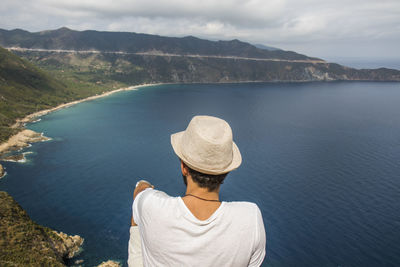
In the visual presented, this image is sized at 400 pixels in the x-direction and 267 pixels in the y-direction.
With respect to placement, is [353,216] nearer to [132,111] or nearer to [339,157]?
[339,157]

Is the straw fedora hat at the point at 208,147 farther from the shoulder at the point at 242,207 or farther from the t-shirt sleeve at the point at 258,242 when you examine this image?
the t-shirt sleeve at the point at 258,242

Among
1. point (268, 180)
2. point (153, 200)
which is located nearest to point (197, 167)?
point (153, 200)

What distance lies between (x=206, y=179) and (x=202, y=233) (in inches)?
22.0

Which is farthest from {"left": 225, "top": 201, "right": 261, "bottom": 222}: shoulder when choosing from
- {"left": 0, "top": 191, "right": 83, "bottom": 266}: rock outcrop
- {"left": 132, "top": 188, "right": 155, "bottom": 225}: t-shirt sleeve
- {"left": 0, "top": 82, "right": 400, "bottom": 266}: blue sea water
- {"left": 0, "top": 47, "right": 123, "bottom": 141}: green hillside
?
{"left": 0, "top": 47, "right": 123, "bottom": 141}: green hillside

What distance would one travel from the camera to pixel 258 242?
2.57 metres

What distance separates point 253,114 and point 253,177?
234 ft

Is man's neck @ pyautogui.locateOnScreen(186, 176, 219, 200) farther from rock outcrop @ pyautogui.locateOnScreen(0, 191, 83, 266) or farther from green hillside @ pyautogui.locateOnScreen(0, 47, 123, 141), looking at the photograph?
green hillside @ pyautogui.locateOnScreen(0, 47, 123, 141)

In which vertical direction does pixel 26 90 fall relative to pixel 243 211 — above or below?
below

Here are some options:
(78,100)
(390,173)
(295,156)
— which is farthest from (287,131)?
(78,100)

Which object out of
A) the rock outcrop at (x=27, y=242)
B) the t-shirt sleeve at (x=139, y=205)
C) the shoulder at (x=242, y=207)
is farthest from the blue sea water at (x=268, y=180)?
the shoulder at (x=242, y=207)

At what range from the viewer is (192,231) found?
2.45 metres

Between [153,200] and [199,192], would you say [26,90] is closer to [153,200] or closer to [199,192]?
[153,200]

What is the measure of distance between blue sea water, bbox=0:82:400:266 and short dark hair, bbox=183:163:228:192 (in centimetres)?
3703

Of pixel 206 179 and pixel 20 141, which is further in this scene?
pixel 20 141
